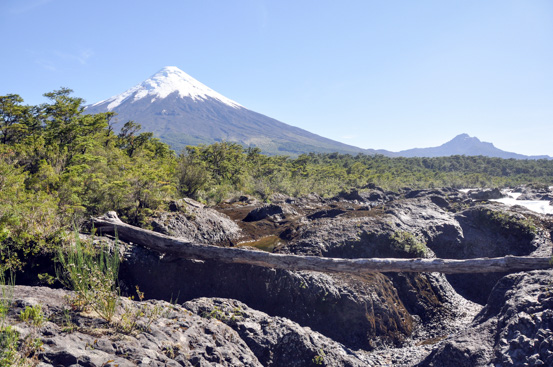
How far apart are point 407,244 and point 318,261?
4.03 meters

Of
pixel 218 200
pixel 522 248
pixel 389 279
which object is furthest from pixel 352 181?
pixel 389 279

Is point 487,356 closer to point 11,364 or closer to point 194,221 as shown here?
point 11,364

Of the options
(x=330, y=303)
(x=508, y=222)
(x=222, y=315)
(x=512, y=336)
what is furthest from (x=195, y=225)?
(x=508, y=222)

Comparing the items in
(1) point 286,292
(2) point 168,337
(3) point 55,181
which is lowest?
(1) point 286,292

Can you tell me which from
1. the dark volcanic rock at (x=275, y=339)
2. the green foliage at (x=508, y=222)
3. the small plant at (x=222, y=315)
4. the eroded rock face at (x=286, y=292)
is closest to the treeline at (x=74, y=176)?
the eroded rock face at (x=286, y=292)

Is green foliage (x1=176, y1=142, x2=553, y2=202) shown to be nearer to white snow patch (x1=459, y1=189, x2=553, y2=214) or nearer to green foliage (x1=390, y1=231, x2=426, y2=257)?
green foliage (x1=390, y1=231, x2=426, y2=257)

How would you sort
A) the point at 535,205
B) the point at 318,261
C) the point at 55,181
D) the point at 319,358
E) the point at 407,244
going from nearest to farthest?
the point at 319,358 < the point at 318,261 < the point at 55,181 < the point at 407,244 < the point at 535,205

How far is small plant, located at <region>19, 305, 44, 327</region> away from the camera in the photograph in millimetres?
2775

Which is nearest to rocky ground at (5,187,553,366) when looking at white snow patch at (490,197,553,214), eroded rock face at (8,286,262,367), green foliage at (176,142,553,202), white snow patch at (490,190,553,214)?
eroded rock face at (8,286,262,367)

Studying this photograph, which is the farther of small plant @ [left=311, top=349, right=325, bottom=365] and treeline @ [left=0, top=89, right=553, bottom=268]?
treeline @ [left=0, top=89, right=553, bottom=268]

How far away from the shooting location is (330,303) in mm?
6789

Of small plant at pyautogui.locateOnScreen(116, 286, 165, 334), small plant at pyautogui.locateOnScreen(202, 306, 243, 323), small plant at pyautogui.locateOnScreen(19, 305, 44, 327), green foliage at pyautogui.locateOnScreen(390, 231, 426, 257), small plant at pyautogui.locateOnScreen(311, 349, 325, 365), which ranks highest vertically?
green foliage at pyautogui.locateOnScreen(390, 231, 426, 257)

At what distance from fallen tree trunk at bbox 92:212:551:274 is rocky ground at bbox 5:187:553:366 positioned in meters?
0.29

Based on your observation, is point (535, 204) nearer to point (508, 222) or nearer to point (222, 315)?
point (508, 222)
